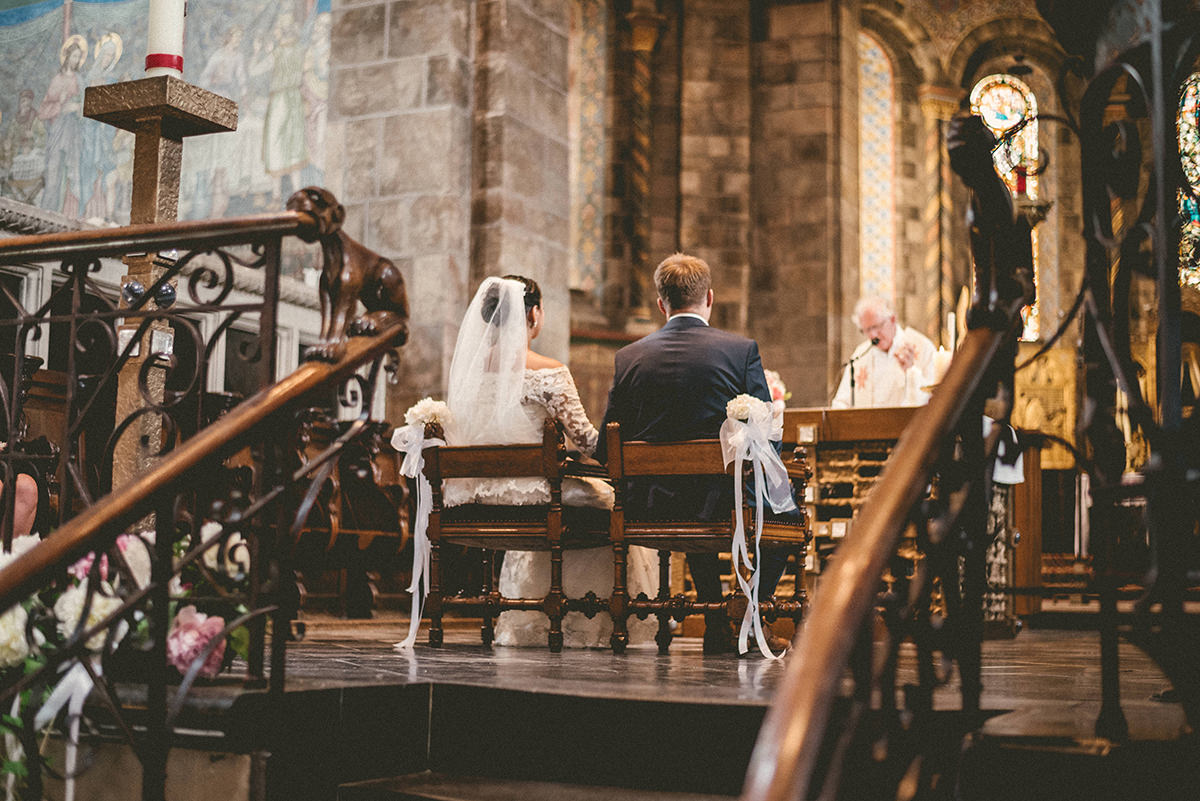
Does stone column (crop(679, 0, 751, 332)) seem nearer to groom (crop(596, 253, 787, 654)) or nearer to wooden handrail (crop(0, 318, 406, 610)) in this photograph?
groom (crop(596, 253, 787, 654))

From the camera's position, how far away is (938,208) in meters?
15.5

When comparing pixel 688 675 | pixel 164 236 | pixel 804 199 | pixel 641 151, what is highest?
pixel 641 151

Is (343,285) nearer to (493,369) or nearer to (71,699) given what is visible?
(71,699)

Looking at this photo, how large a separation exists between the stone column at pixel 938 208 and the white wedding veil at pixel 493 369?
10.1 m

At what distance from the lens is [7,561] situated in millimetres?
3408

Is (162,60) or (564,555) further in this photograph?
(564,555)

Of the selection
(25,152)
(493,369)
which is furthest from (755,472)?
(25,152)

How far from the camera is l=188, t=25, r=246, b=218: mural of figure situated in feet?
30.2

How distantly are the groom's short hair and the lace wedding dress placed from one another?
58 cm

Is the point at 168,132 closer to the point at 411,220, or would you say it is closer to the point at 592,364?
the point at 411,220

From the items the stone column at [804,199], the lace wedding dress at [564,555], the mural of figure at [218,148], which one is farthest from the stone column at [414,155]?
the stone column at [804,199]

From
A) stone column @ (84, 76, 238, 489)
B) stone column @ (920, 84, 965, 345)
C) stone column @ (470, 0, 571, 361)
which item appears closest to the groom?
stone column @ (84, 76, 238, 489)

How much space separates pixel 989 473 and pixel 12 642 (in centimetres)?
232

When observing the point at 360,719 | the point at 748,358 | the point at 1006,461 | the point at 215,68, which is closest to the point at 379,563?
the point at 748,358
